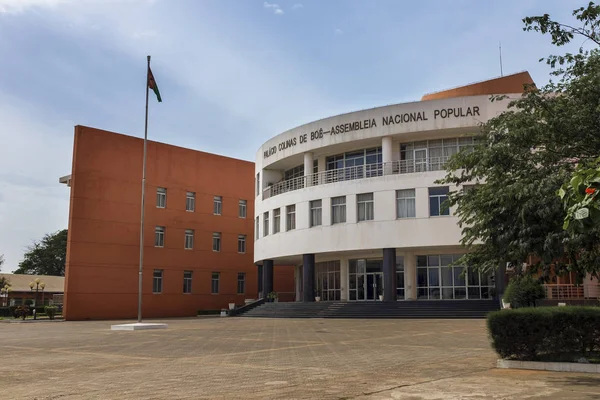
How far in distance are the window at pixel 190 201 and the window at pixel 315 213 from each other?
12166 millimetres

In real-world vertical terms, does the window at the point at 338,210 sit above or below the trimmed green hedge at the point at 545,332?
above

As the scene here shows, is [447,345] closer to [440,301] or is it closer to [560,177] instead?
[560,177]

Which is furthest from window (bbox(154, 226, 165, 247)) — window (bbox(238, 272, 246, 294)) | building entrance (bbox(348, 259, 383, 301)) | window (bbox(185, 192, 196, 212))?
building entrance (bbox(348, 259, 383, 301))

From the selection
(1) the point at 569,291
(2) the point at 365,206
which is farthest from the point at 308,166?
(1) the point at 569,291

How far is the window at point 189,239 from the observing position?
46.1 metres

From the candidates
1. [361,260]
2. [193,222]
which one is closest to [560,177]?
[361,260]

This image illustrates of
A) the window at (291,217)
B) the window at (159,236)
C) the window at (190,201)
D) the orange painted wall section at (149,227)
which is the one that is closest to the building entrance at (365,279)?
the window at (291,217)

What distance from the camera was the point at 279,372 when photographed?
10.8m

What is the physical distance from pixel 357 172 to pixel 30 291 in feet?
138

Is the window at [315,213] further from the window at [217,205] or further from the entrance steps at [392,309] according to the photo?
the window at [217,205]

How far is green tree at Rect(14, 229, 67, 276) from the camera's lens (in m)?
82.1

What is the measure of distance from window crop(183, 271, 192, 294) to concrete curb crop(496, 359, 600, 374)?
3706 cm

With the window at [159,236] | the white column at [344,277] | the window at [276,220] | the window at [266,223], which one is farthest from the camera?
the window at [159,236]

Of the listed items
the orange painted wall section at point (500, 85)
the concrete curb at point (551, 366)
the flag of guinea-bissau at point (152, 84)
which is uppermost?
the orange painted wall section at point (500, 85)
